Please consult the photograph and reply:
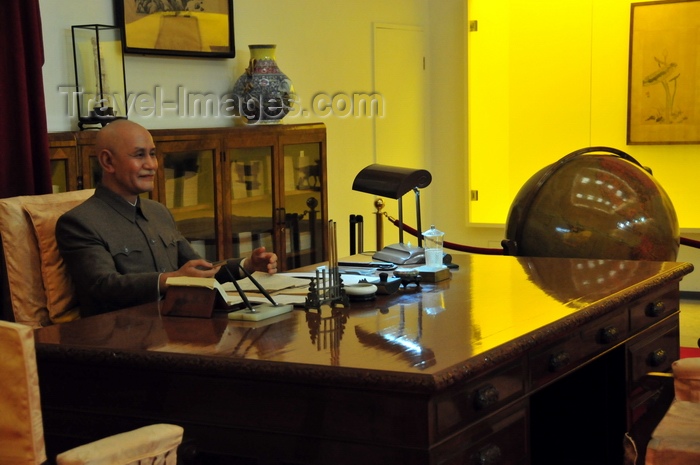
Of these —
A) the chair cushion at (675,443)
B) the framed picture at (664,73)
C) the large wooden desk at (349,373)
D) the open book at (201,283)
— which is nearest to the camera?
the large wooden desk at (349,373)

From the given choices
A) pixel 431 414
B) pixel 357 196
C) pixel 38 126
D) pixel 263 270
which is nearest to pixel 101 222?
pixel 263 270

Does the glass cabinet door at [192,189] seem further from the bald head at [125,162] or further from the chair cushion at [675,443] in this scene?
the chair cushion at [675,443]

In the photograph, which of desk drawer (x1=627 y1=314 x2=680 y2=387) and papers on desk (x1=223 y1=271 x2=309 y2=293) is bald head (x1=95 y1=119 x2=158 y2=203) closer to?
papers on desk (x1=223 y1=271 x2=309 y2=293)

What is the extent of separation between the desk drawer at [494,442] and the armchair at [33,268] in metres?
1.94

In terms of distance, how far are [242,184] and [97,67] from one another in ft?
3.73

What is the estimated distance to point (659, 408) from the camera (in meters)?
3.20

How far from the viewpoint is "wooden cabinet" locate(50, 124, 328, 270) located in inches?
220

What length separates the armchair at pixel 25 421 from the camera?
211 cm

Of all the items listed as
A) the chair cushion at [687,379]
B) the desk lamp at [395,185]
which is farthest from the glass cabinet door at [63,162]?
the chair cushion at [687,379]

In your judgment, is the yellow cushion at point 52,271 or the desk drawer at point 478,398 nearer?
the desk drawer at point 478,398

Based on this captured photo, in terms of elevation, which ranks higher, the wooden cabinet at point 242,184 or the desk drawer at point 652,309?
the wooden cabinet at point 242,184

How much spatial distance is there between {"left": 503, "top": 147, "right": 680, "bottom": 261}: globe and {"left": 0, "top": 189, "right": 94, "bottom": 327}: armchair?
2430 mm

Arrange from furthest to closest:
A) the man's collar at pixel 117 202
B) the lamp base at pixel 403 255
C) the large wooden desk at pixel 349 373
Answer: the lamp base at pixel 403 255 → the man's collar at pixel 117 202 → the large wooden desk at pixel 349 373

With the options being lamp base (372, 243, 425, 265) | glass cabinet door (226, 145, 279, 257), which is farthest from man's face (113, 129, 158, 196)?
glass cabinet door (226, 145, 279, 257)
